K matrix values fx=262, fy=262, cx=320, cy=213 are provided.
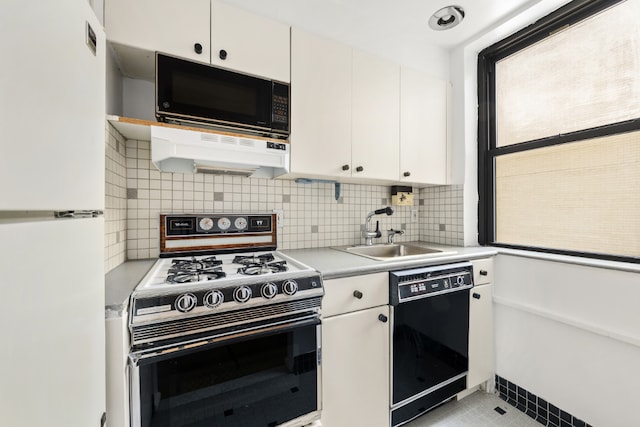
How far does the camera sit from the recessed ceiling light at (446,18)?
1.70 m

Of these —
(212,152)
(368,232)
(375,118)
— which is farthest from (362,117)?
(212,152)

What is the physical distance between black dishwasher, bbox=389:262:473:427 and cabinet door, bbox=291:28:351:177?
0.77 meters

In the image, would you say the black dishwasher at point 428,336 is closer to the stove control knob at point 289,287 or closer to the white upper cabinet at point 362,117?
the stove control knob at point 289,287

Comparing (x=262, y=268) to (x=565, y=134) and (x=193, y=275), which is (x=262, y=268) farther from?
(x=565, y=134)

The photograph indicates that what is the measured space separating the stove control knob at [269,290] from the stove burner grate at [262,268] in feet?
0.26

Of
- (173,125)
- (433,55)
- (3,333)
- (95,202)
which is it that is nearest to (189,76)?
(173,125)

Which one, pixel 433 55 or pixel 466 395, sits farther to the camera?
pixel 433 55

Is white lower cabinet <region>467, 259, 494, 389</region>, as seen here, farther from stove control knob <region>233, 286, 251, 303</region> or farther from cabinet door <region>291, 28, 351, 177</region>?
stove control knob <region>233, 286, 251, 303</region>

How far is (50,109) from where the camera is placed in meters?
0.45

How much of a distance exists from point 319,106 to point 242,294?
1.14m

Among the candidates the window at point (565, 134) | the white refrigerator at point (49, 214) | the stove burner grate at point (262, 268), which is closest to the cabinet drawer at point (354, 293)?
the stove burner grate at point (262, 268)

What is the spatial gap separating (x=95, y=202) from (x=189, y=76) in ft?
2.78

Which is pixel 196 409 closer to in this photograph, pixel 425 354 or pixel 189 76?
pixel 425 354

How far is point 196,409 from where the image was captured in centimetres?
97
